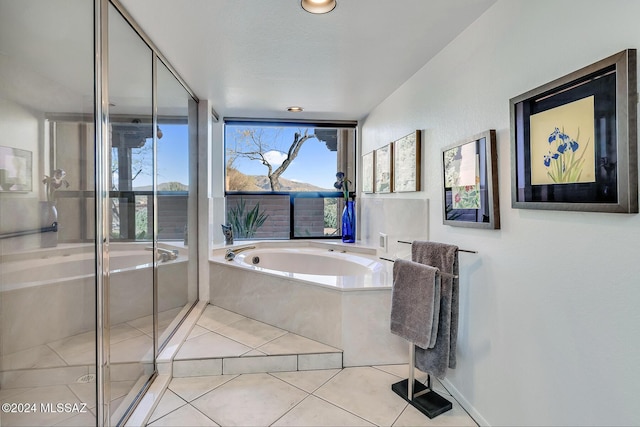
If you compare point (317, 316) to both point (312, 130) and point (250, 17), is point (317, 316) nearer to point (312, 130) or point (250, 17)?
point (250, 17)

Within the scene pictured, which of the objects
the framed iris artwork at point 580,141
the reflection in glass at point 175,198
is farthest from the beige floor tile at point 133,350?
the framed iris artwork at point 580,141

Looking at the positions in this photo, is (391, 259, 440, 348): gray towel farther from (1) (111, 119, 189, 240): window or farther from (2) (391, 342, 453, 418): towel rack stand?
(1) (111, 119, 189, 240): window

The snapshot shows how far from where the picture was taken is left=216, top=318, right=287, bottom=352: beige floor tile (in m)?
2.39

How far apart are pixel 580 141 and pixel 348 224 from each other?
274cm

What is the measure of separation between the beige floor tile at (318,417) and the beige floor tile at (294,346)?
410mm

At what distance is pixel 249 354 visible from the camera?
7.18 feet

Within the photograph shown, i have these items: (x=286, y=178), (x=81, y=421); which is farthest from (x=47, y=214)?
(x=286, y=178)

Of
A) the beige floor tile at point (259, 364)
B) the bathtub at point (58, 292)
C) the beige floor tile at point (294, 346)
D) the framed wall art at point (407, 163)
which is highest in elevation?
the framed wall art at point (407, 163)

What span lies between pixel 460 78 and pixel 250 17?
3.99ft

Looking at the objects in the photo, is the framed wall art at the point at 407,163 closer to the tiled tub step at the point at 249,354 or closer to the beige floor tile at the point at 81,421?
the tiled tub step at the point at 249,354

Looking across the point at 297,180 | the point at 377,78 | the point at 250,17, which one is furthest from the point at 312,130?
the point at 250,17

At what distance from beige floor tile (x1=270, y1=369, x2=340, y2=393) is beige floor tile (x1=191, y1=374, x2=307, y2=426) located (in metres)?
0.04

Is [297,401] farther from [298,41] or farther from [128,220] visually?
[298,41]

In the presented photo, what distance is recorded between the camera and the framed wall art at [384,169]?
2.89 meters
